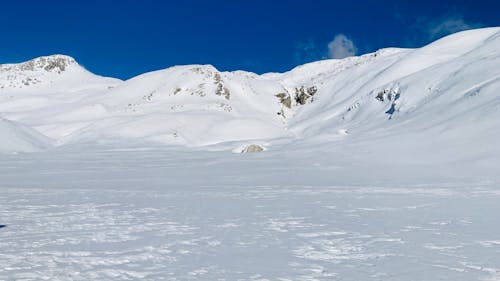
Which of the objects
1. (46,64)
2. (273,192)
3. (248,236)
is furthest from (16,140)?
(46,64)

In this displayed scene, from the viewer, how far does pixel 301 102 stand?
222 feet

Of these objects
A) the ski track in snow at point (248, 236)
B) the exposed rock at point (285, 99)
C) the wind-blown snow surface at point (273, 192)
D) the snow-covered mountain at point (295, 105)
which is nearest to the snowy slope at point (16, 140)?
the wind-blown snow surface at point (273, 192)

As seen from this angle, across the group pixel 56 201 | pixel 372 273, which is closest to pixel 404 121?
pixel 56 201

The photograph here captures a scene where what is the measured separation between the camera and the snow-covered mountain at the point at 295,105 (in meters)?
33.6

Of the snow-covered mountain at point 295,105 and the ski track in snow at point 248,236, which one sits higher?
the snow-covered mountain at point 295,105

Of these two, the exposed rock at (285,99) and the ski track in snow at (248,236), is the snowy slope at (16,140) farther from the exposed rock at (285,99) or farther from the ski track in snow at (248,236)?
the exposed rock at (285,99)

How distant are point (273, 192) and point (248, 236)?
627 centimetres

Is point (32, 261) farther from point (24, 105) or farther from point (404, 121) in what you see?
point (24, 105)

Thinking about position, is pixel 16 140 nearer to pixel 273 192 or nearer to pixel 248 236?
pixel 273 192

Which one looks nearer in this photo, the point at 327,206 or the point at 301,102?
the point at 327,206

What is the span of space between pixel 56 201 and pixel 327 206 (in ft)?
23.2

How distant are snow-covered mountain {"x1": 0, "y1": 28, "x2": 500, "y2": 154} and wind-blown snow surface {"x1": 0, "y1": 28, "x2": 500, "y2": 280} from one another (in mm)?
268

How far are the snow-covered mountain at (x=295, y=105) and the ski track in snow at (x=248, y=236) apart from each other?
1634cm

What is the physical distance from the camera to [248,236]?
8.38 m
